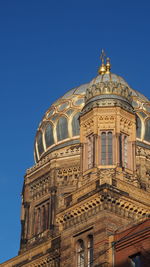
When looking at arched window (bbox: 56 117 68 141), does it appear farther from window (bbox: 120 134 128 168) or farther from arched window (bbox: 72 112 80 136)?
window (bbox: 120 134 128 168)

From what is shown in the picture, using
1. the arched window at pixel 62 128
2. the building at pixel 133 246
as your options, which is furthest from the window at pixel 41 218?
the building at pixel 133 246

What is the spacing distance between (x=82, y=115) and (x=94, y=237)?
8490 mm

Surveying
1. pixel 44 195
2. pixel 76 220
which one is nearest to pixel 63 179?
pixel 44 195

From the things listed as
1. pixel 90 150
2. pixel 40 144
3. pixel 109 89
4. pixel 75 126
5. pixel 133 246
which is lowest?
pixel 133 246

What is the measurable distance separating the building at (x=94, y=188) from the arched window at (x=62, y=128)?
5.23 ft

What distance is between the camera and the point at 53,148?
46656 mm

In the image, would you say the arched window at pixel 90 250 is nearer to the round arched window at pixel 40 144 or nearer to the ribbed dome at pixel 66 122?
the ribbed dome at pixel 66 122

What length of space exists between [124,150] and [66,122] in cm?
1556

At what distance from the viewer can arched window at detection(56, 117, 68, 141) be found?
4644cm

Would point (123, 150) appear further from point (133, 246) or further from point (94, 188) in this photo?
point (133, 246)

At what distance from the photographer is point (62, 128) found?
153 ft

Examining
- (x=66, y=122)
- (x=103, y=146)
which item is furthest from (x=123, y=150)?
(x=66, y=122)

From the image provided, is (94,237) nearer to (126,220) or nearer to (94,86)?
(126,220)

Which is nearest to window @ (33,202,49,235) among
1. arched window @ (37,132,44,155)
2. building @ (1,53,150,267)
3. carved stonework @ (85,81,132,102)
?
building @ (1,53,150,267)
